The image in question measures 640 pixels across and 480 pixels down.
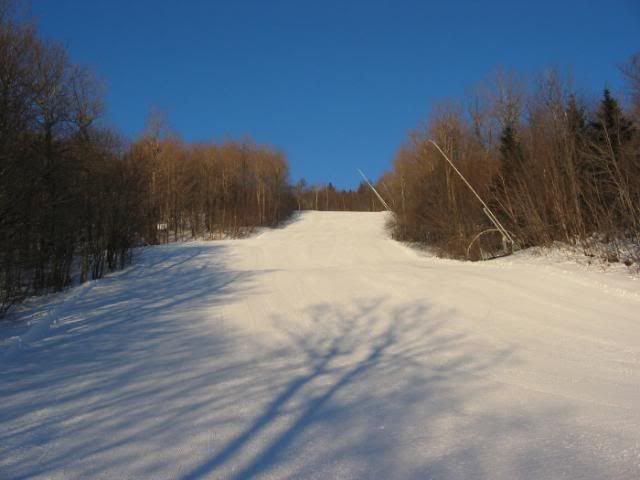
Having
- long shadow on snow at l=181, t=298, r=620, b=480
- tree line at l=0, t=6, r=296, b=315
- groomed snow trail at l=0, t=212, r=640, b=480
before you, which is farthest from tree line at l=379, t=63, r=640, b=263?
tree line at l=0, t=6, r=296, b=315

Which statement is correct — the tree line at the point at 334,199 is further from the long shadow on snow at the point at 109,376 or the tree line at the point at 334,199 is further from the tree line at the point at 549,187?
the long shadow on snow at the point at 109,376

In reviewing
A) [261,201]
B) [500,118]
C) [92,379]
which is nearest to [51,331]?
[92,379]

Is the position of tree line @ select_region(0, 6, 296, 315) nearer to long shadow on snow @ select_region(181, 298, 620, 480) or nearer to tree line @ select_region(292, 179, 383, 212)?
long shadow on snow @ select_region(181, 298, 620, 480)

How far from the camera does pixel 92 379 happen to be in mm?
5590

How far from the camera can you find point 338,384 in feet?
17.3

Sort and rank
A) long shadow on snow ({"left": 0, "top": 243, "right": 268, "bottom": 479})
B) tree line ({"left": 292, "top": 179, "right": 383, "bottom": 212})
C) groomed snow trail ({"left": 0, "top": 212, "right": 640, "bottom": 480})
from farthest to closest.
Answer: tree line ({"left": 292, "top": 179, "right": 383, "bottom": 212}), long shadow on snow ({"left": 0, "top": 243, "right": 268, "bottom": 479}), groomed snow trail ({"left": 0, "top": 212, "right": 640, "bottom": 480})

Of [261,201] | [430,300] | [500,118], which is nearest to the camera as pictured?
[430,300]

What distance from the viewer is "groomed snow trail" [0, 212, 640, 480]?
3.44 metres

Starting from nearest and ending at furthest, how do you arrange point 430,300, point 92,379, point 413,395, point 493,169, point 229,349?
1. point 413,395
2. point 92,379
3. point 229,349
4. point 430,300
5. point 493,169

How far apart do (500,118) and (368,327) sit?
34.3m

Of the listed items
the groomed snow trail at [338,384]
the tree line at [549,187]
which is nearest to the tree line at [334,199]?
the tree line at [549,187]

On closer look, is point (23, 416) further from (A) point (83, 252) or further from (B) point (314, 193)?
(B) point (314, 193)

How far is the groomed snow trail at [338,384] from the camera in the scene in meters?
3.44

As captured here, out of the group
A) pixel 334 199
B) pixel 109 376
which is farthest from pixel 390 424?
pixel 334 199
